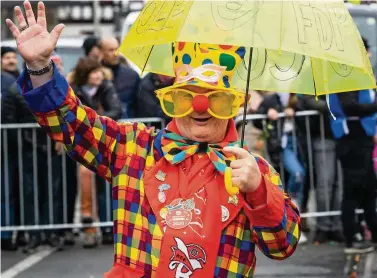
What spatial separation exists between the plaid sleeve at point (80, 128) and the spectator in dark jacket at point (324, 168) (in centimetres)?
626

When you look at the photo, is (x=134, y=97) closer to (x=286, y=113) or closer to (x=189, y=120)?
(x=286, y=113)

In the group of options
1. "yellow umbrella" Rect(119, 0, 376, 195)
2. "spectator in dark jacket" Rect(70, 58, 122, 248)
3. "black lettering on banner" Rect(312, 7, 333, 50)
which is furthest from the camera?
"spectator in dark jacket" Rect(70, 58, 122, 248)

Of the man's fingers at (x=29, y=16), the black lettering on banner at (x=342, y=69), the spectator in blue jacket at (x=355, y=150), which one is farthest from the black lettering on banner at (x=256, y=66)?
the spectator in blue jacket at (x=355, y=150)

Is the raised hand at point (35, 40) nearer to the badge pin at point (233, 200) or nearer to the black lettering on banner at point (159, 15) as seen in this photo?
the black lettering on banner at point (159, 15)

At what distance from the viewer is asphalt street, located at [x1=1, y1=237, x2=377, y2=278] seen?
872cm

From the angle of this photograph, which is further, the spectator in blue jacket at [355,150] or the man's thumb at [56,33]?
the spectator in blue jacket at [355,150]

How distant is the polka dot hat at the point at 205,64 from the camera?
12.9 ft

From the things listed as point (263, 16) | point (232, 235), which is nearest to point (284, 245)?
point (232, 235)

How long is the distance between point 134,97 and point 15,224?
1.76 meters

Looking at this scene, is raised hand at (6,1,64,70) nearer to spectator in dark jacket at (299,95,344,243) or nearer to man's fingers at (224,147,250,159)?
man's fingers at (224,147,250,159)

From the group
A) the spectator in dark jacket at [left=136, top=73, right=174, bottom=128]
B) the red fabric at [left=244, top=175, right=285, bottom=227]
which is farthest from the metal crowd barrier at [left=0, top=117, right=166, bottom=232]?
the red fabric at [left=244, top=175, right=285, bottom=227]

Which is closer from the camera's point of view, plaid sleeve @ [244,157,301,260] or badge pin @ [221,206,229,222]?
plaid sleeve @ [244,157,301,260]

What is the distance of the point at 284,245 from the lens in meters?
3.83

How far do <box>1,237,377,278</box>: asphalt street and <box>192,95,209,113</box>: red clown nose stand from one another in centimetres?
491
